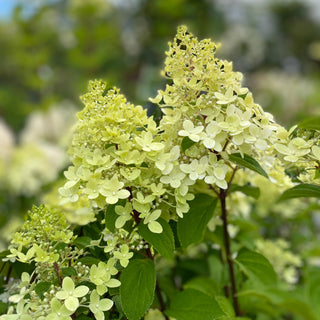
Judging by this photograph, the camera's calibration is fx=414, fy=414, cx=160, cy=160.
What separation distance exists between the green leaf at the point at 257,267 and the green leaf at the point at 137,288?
204 millimetres

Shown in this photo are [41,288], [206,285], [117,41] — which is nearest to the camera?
[41,288]

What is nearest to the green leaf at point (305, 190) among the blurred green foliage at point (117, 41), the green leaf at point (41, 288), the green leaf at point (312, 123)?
the green leaf at point (312, 123)

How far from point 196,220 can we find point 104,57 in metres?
3.21

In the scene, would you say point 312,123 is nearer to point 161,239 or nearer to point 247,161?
point 247,161

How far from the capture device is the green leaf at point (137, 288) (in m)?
0.48

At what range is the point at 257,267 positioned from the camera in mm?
652

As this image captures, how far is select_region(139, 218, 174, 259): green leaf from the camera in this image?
49 cm

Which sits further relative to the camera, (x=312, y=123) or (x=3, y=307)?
(x=3, y=307)

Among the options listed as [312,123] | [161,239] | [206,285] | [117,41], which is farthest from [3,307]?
[117,41]

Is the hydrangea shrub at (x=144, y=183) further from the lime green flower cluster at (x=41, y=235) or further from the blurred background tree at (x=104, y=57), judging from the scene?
the blurred background tree at (x=104, y=57)

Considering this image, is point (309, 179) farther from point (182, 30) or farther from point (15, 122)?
point (15, 122)

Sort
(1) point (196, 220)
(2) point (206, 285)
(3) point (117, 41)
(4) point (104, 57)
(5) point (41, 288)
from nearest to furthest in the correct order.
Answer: (5) point (41, 288)
(1) point (196, 220)
(2) point (206, 285)
(4) point (104, 57)
(3) point (117, 41)

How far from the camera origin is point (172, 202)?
544 mm

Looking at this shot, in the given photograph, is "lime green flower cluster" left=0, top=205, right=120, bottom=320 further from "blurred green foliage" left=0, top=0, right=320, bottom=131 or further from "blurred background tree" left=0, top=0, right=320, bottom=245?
"blurred green foliage" left=0, top=0, right=320, bottom=131
